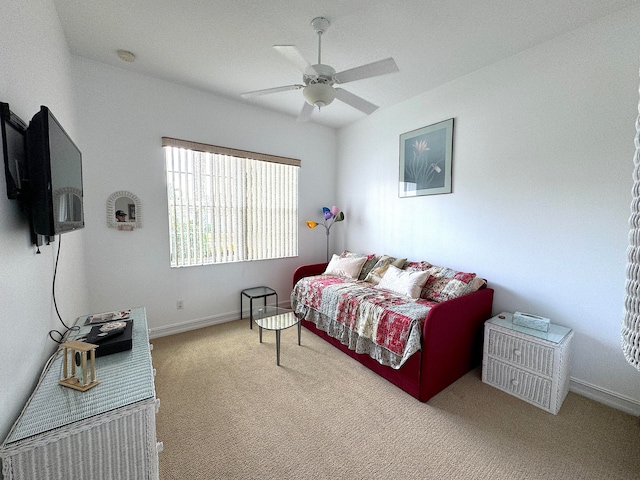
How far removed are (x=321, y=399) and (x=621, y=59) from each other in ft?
10.8

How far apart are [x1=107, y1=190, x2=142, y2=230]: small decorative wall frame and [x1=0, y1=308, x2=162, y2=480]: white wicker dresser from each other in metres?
1.86

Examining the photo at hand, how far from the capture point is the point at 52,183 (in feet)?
3.82

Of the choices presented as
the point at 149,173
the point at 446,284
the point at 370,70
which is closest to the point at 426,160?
the point at 446,284

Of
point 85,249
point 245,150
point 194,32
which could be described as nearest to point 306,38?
point 194,32

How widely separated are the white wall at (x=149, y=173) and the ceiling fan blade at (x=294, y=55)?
1834 millimetres

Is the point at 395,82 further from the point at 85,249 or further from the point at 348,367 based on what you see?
the point at 85,249

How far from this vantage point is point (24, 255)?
1175mm

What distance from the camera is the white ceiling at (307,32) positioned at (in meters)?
1.85

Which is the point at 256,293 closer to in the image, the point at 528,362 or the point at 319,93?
the point at 319,93

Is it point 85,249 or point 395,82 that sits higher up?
point 395,82

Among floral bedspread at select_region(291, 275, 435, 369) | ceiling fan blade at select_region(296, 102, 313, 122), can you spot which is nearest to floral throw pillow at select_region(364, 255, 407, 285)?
floral bedspread at select_region(291, 275, 435, 369)

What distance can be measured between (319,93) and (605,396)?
312 cm

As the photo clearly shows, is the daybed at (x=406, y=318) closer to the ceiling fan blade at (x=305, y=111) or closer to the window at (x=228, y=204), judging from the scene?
the window at (x=228, y=204)

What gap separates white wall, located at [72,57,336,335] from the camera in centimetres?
263
